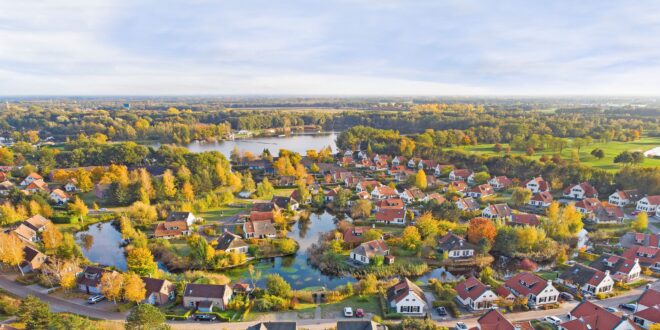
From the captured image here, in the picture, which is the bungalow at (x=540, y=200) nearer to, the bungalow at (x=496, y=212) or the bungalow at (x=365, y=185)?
the bungalow at (x=496, y=212)

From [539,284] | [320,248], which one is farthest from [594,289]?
[320,248]

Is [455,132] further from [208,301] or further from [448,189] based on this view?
[208,301]

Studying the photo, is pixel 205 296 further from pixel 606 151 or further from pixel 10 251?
pixel 606 151

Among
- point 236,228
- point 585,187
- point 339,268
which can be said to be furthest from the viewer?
point 585,187

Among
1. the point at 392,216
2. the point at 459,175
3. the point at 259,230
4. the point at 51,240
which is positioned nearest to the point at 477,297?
the point at 392,216

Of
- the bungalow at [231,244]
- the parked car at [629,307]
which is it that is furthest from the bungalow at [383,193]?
the parked car at [629,307]

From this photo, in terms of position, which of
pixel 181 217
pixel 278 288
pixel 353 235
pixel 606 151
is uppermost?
pixel 606 151

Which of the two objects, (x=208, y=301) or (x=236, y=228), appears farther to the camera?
(x=236, y=228)

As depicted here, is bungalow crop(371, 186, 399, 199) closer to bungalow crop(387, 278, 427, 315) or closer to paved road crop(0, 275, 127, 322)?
bungalow crop(387, 278, 427, 315)
